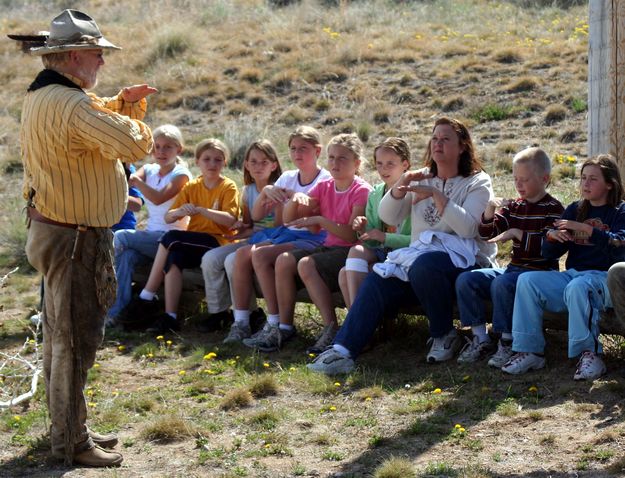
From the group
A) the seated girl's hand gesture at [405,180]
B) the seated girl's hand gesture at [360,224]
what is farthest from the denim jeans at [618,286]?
the seated girl's hand gesture at [360,224]

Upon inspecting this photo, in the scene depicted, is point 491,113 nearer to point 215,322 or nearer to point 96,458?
point 215,322

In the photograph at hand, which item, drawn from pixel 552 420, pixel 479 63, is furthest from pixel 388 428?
pixel 479 63

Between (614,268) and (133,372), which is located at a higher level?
(614,268)

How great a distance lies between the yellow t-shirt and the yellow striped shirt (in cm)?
280

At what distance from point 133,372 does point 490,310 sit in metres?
2.42

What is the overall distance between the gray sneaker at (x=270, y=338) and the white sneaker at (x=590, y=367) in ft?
7.25

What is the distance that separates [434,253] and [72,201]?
2.50 metres

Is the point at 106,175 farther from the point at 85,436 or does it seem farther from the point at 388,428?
the point at 388,428

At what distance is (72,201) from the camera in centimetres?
507

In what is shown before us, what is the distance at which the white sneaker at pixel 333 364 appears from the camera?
258 inches

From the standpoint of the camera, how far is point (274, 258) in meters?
7.51

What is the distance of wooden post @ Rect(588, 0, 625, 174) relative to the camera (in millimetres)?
6766

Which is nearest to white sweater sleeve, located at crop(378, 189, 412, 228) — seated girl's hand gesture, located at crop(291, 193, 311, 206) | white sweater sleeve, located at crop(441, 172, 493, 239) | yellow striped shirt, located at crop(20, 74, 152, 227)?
white sweater sleeve, located at crop(441, 172, 493, 239)

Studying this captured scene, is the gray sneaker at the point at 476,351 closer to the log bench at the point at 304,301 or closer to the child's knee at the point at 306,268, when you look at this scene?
the log bench at the point at 304,301
